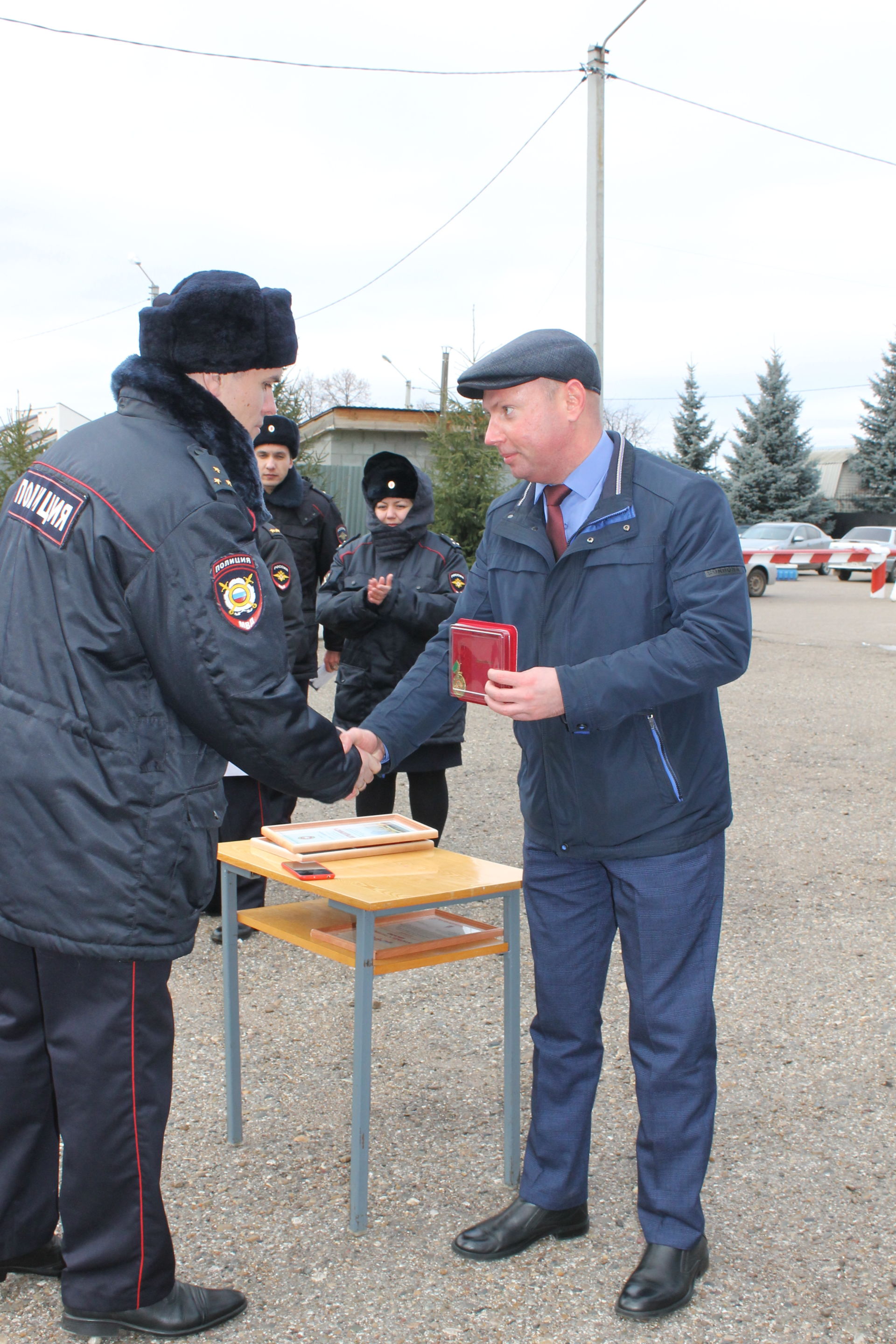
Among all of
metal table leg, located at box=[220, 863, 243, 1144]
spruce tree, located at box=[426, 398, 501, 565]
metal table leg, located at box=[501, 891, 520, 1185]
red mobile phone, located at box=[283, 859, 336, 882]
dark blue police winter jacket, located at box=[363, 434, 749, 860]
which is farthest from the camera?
spruce tree, located at box=[426, 398, 501, 565]

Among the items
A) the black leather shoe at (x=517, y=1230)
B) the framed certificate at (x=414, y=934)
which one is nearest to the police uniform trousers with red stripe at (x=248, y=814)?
the framed certificate at (x=414, y=934)

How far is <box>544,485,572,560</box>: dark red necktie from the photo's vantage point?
275 centimetres

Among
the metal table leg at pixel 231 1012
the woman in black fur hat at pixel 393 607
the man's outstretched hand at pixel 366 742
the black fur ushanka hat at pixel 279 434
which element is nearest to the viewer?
the man's outstretched hand at pixel 366 742

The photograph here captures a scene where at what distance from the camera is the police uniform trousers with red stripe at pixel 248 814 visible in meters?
4.89

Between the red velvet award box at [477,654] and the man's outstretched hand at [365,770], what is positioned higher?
the red velvet award box at [477,654]

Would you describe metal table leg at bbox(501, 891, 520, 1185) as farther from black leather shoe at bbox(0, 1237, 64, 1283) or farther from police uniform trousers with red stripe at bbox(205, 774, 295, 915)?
police uniform trousers with red stripe at bbox(205, 774, 295, 915)

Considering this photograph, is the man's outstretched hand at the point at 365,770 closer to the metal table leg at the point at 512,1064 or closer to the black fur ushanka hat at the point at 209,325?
the metal table leg at the point at 512,1064

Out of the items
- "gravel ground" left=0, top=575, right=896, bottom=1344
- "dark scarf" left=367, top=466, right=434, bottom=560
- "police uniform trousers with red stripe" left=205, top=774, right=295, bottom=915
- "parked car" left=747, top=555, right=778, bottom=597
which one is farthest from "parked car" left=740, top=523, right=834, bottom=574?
"police uniform trousers with red stripe" left=205, top=774, right=295, bottom=915

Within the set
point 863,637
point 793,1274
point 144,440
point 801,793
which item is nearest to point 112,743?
point 144,440

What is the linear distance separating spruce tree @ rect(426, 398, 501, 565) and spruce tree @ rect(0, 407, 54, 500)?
5.50m

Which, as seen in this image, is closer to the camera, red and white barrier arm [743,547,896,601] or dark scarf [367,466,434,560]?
dark scarf [367,466,434,560]

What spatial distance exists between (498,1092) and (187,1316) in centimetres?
136

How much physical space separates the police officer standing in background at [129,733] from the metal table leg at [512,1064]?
931mm

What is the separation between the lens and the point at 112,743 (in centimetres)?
221
